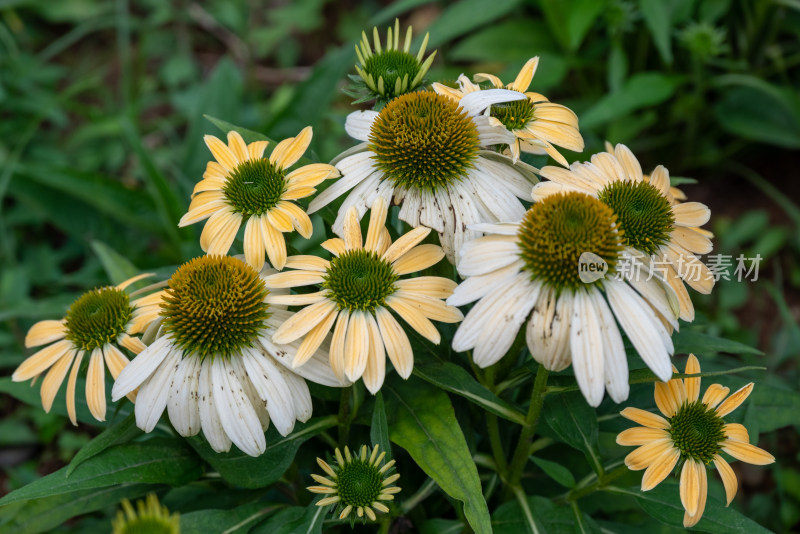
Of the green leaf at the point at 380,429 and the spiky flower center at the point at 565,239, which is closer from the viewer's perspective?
the spiky flower center at the point at 565,239

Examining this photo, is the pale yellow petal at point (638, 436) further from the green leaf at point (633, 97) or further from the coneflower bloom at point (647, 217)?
the green leaf at point (633, 97)

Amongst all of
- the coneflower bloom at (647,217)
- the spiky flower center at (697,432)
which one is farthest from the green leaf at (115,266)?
the spiky flower center at (697,432)

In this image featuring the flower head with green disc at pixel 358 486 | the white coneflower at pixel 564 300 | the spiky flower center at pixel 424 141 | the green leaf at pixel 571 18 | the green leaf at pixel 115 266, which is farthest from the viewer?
the green leaf at pixel 571 18

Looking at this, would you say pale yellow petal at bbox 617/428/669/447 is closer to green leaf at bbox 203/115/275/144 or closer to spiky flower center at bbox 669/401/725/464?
spiky flower center at bbox 669/401/725/464

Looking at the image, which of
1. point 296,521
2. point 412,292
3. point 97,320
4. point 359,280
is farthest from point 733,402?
point 97,320

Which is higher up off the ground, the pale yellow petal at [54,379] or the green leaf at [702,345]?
the pale yellow petal at [54,379]

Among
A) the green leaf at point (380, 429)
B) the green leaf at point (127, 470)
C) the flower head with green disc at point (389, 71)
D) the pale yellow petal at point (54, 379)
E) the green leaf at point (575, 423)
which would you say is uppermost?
the flower head with green disc at point (389, 71)

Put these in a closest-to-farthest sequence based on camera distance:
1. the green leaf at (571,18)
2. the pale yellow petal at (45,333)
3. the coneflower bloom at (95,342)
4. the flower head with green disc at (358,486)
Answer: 1. the flower head with green disc at (358,486)
2. the coneflower bloom at (95,342)
3. the pale yellow petal at (45,333)
4. the green leaf at (571,18)

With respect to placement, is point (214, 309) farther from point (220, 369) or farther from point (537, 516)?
point (537, 516)

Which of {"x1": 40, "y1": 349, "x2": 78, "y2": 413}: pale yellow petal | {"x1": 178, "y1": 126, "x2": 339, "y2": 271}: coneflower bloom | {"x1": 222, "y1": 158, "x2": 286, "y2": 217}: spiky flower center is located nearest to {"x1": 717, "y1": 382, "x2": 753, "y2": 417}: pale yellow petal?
{"x1": 178, "y1": 126, "x2": 339, "y2": 271}: coneflower bloom
